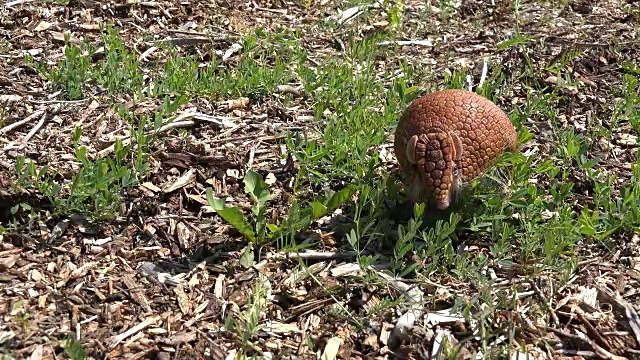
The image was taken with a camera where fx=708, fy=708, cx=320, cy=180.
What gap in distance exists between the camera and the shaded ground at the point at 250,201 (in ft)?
9.89

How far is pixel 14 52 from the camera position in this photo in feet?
16.1

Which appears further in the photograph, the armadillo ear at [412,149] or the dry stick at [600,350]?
the armadillo ear at [412,149]

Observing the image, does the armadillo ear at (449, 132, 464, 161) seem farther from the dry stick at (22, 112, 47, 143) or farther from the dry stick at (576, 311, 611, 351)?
the dry stick at (22, 112, 47, 143)

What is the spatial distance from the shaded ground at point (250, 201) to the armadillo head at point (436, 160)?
35 cm

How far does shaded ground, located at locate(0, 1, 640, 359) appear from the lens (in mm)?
3014

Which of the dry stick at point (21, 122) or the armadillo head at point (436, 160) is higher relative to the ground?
the armadillo head at point (436, 160)

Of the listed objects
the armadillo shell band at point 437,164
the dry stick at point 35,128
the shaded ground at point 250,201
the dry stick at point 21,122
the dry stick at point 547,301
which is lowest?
the dry stick at point 547,301

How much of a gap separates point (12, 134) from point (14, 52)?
1.08 meters

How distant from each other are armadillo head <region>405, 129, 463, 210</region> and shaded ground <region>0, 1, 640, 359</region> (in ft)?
1.16

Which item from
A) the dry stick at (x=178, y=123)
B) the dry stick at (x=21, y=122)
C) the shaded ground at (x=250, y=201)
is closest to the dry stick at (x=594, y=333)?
the shaded ground at (x=250, y=201)

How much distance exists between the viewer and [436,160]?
3.19m

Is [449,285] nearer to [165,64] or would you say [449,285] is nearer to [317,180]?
[317,180]

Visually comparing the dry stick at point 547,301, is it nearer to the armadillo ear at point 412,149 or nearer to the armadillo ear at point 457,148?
the armadillo ear at point 457,148

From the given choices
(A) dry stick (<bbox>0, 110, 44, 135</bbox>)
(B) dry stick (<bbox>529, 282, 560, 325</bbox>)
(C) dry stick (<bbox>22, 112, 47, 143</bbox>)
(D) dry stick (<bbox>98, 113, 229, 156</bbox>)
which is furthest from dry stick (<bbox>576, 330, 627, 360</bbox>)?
(A) dry stick (<bbox>0, 110, 44, 135</bbox>)
